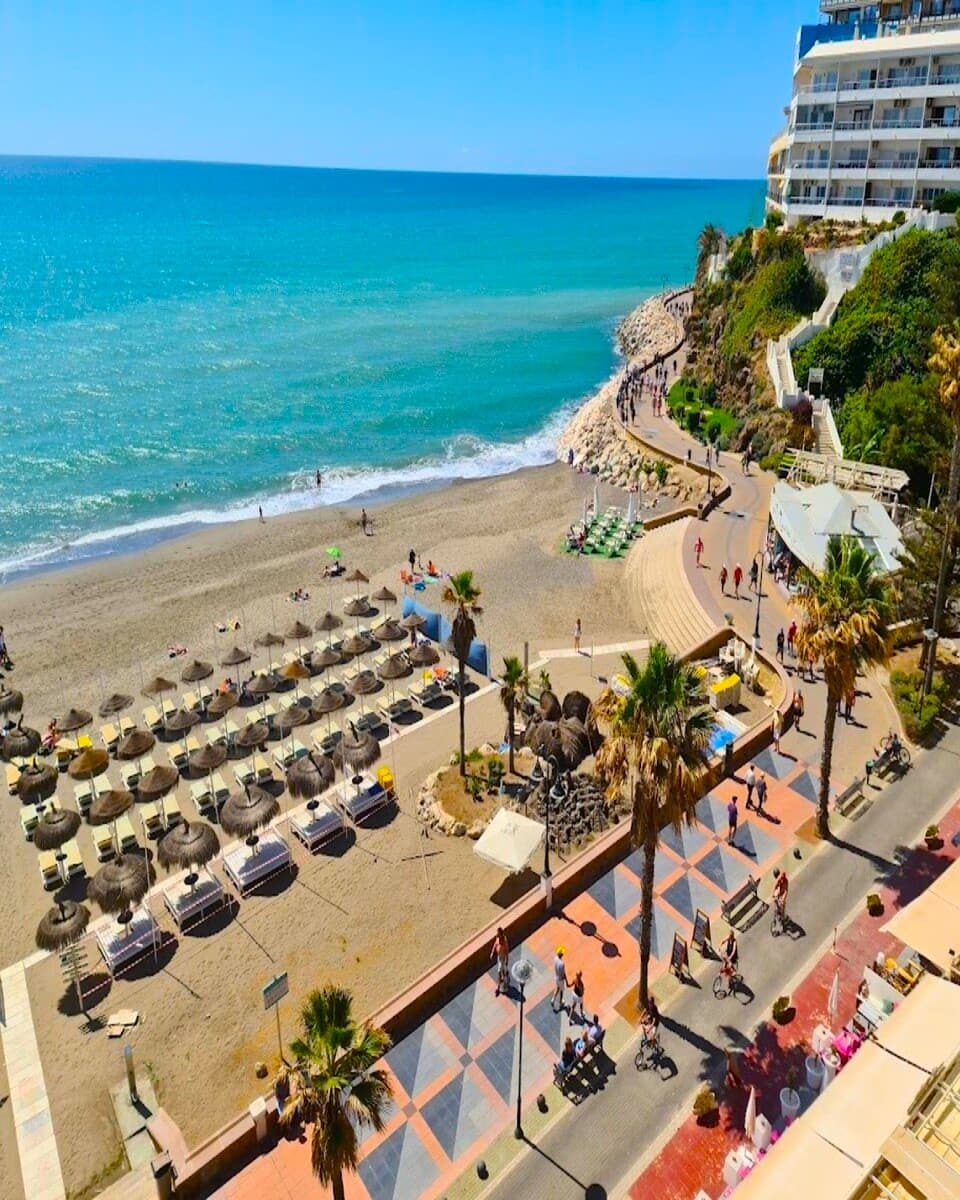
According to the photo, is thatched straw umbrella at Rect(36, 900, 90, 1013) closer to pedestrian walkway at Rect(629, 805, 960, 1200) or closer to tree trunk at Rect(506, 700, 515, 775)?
tree trunk at Rect(506, 700, 515, 775)

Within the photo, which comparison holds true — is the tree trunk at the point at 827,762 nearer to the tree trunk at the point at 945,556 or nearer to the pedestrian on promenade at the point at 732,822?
the pedestrian on promenade at the point at 732,822

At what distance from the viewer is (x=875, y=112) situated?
5344cm

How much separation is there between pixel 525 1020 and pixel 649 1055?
2.38 m

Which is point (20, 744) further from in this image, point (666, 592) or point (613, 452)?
point (613, 452)

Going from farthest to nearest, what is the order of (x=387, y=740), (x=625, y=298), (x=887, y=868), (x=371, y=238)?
(x=371, y=238)
(x=625, y=298)
(x=387, y=740)
(x=887, y=868)

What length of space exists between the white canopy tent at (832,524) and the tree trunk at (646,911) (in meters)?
15.5

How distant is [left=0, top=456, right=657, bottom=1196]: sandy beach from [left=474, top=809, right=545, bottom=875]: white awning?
4.90ft

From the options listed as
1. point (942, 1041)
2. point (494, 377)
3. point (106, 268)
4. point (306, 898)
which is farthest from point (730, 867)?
point (106, 268)

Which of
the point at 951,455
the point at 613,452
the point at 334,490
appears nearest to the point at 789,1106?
the point at 951,455

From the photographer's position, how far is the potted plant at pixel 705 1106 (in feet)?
44.0

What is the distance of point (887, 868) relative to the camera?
18562 mm

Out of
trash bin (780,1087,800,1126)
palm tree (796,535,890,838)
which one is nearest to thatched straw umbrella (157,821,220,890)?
trash bin (780,1087,800,1126)

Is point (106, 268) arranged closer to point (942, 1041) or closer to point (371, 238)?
point (371, 238)

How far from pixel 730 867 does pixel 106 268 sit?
152722mm
